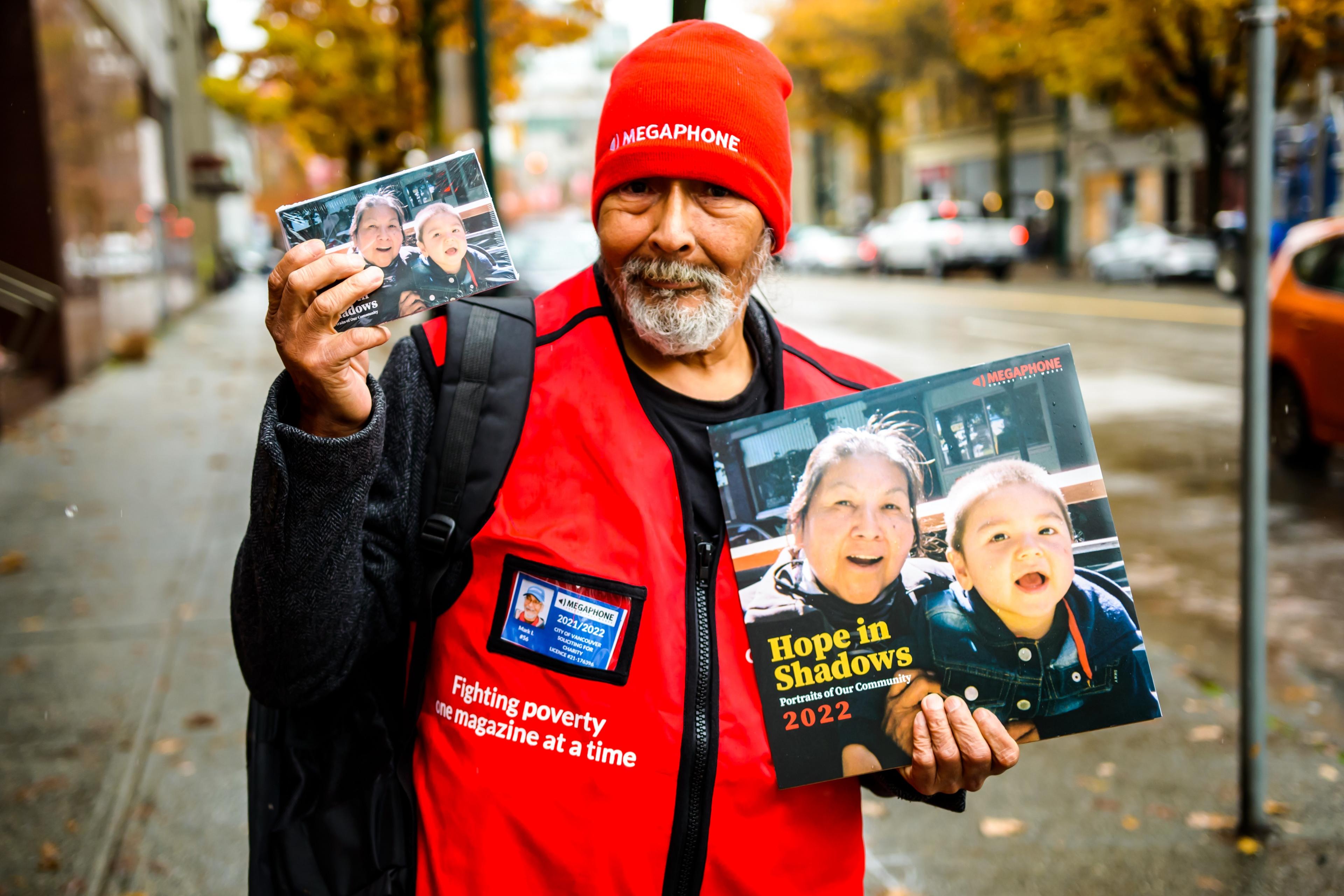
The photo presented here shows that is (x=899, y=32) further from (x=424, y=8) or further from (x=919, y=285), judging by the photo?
(x=919, y=285)

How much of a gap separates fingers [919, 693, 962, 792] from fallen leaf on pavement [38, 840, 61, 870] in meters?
2.76

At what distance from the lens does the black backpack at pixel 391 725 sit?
62.7 inches

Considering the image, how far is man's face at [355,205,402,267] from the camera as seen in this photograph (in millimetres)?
1412

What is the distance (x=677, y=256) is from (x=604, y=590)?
1.63 feet

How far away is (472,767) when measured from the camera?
5.21 feet

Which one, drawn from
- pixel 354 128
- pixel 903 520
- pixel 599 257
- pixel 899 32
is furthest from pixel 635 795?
pixel 354 128

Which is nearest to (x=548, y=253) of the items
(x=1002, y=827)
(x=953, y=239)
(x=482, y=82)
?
(x=953, y=239)

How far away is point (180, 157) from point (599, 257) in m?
27.0

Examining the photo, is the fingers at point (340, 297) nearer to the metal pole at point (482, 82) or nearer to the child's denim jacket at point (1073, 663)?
the child's denim jacket at point (1073, 663)

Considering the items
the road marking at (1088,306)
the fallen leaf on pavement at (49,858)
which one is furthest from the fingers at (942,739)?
the road marking at (1088,306)

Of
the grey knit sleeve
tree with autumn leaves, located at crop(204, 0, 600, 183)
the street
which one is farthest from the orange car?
A: the grey knit sleeve

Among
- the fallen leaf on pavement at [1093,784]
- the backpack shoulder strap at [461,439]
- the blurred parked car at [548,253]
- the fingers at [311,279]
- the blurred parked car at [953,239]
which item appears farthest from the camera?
the blurred parked car at [953,239]

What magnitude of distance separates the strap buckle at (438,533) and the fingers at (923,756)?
2.16 feet

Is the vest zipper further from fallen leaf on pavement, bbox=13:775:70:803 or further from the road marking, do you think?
the road marking
